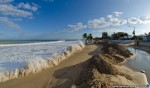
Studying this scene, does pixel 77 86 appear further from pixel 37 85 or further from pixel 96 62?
pixel 96 62

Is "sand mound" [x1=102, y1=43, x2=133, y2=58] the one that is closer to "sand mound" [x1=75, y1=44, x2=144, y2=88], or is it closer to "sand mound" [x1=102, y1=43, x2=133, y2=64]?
"sand mound" [x1=102, y1=43, x2=133, y2=64]

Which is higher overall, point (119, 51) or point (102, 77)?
point (102, 77)

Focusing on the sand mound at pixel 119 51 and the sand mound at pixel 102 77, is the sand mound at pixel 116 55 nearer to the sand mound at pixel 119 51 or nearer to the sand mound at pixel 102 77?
the sand mound at pixel 119 51

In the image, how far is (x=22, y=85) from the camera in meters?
9.02

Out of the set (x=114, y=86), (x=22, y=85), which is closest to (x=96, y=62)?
(x=114, y=86)

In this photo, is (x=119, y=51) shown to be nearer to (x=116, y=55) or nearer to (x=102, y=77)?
(x=116, y=55)

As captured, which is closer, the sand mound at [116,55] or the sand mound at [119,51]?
the sand mound at [116,55]

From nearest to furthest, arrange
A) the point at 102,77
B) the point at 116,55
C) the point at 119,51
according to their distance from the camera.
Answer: the point at 102,77 < the point at 116,55 < the point at 119,51

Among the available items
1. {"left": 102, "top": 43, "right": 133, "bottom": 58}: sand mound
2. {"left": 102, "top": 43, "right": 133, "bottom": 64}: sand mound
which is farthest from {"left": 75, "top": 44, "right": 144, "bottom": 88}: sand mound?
{"left": 102, "top": 43, "right": 133, "bottom": 58}: sand mound

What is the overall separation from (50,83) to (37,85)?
2.39ft

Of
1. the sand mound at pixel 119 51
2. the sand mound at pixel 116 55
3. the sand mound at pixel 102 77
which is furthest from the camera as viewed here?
the sand mound at pixel 119 51

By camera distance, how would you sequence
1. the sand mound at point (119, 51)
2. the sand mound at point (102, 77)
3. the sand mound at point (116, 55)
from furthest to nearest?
the sand mound at point (119, 51)
the sand mound at point (116, 55)
the sand mound at point (102, 77)

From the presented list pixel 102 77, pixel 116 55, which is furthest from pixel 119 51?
pixel 102 77

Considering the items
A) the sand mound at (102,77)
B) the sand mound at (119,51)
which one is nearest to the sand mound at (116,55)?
the sand mound at (119,51)
